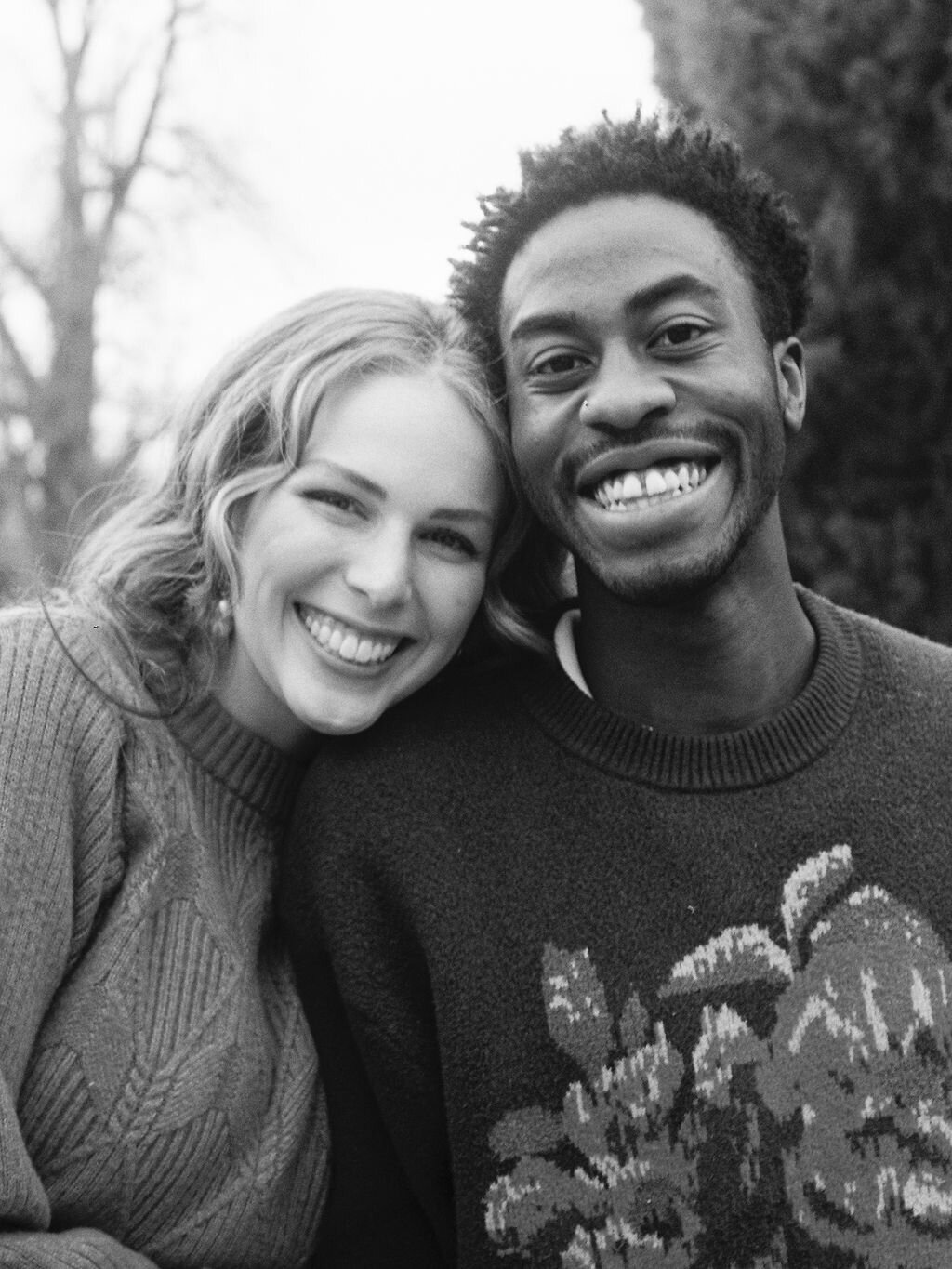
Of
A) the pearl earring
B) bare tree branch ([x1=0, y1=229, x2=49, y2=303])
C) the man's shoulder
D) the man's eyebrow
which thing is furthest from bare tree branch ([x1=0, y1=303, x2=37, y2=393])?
the man's shoulder

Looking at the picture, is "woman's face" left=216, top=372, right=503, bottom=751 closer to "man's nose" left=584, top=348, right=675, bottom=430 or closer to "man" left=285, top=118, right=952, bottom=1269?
"man" left=285, top=118, right=952, bottom=1269

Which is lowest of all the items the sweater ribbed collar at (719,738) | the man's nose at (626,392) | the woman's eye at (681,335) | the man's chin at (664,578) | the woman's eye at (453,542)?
the sweater ribbed collar at (719,738)

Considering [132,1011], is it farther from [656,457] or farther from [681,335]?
[681,335]

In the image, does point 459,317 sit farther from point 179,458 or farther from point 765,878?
point 765,878

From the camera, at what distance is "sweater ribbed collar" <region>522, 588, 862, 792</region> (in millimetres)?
2148

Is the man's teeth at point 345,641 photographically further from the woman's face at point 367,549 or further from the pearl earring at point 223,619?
the pearl earring at point 223,619

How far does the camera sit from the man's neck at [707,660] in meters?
2.27

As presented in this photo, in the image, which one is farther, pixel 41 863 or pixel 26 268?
pixel 26 268

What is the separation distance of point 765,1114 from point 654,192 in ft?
4.42

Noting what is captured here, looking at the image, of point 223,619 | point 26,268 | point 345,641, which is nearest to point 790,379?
point 345,641

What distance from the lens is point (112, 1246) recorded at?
1.89m

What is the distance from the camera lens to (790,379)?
93.8 inches

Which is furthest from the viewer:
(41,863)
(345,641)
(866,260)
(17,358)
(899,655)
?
(17,358)

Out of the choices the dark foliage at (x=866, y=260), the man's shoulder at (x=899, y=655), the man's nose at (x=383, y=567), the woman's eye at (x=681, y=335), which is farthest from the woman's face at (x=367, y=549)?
the dark foliage at (x=866, y=260)
